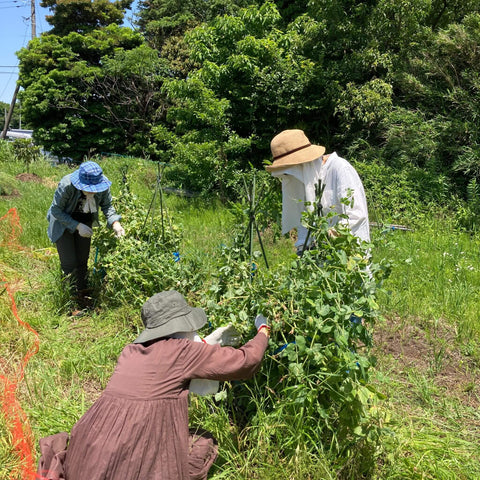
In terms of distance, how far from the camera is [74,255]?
13.6 feet

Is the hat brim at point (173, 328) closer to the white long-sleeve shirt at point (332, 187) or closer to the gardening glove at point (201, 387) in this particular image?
the gardening glove at point (201, 387)

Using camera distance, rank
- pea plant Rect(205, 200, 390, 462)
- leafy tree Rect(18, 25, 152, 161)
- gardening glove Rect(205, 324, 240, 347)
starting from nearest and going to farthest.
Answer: pea plant Rect(205, 200, 390, 462), gardening glove Rect(205, 324, 240, 347), leafy tree Rect(18, 25, 152, 161)

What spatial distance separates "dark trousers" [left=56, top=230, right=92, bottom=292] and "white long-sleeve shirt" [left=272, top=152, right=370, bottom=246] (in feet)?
7.51

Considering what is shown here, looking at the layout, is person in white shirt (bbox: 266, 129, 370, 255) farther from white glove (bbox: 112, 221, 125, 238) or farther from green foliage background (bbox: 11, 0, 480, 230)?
green foliage background (bbox: 11, 0, 480, 230)

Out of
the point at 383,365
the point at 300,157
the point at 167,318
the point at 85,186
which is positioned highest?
the point at 300,157

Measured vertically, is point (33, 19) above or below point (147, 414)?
above

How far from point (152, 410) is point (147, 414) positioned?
0.03 meters

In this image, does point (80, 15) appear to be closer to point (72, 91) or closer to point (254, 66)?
point (72, 91)

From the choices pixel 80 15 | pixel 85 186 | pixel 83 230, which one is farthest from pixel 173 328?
pixel 80 15

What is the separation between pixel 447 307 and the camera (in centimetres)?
391

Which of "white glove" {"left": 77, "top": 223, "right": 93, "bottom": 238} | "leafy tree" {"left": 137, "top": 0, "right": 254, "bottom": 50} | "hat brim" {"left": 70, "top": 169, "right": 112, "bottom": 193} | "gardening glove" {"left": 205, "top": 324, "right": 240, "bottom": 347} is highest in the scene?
"leafy tree" {"left": 137, "top": 0, "right": 254, "bottom": 50}

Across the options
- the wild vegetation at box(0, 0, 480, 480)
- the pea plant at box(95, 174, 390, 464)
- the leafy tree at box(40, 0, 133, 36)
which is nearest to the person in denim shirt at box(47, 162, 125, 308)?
the wild vegetation at box(0, 0, 480, 480)

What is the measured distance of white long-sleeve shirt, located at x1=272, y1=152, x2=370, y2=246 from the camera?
Result: 95.4 inches

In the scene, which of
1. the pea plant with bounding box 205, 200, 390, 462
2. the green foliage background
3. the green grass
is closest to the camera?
the pea plant with bounding box 205, 200, 390, 462
